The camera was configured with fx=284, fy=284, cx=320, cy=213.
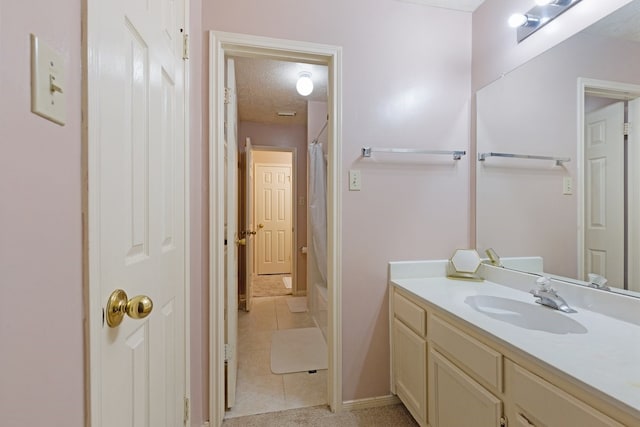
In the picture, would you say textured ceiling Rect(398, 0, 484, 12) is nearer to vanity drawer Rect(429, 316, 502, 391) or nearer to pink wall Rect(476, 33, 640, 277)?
pink wall Rect(476, 33, 640, 277)

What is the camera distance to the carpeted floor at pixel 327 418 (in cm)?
159

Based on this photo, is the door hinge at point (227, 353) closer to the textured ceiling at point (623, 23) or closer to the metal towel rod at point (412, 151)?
the metal towel rod at point (412, 151)

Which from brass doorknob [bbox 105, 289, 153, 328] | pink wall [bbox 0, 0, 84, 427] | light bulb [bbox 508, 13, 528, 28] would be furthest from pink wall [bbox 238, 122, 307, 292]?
pink wall [bbox 0, 0, 84, 427]

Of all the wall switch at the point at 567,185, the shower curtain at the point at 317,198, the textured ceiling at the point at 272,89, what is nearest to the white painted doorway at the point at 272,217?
the textured ceiling at the point at 272,89

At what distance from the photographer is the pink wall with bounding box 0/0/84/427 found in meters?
0.37

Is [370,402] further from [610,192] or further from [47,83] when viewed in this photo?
[47,83]

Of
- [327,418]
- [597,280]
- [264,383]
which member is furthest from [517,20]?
[264,383]

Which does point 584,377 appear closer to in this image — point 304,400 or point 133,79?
point 133,79

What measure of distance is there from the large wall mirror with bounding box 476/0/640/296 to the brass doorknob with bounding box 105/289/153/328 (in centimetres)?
168

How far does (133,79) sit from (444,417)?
1.71 metres

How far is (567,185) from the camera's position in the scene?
4.34ft

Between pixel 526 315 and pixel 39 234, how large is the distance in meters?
1.67

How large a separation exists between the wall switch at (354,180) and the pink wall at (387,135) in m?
0.04

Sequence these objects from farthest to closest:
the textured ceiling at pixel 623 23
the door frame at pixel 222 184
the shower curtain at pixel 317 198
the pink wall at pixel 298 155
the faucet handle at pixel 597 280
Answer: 1. the pink wall at pixel 298 155
2. the shower curtain at pixel 317 198
3. the door frame at pixel 222 184
4. the faucet handle at pixel 597 280
5. the textured ceiling at pixel 623 23
